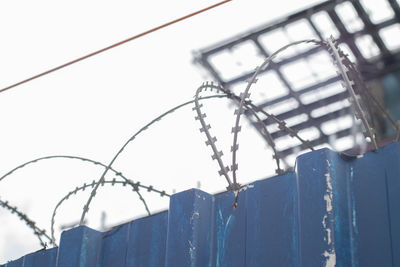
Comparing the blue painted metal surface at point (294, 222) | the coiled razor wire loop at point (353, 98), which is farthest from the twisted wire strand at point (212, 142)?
the coiled razor wire loop at point (353, 98)

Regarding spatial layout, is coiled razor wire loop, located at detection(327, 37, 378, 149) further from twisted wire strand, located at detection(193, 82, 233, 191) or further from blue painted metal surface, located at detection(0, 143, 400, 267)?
twisted wire strand, located at detection(193, 82, 233, 191)

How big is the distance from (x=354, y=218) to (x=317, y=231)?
12.9 inches

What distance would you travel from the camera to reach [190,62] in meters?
19.6

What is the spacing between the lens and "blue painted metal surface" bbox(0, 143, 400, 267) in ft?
17.8

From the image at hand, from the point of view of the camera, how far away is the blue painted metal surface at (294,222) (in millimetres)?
5413

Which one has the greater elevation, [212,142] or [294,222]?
[212,142]

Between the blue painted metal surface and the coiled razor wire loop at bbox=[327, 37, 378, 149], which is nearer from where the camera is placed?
the blue painted metal surface

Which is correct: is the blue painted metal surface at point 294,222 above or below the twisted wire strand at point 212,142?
below

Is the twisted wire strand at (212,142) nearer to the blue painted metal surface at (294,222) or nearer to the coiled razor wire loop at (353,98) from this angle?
the blue painted metal surface at (294,222)

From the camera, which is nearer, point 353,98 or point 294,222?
point 353,98

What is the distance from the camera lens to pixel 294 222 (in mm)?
5832

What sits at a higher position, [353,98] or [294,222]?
[353,98]

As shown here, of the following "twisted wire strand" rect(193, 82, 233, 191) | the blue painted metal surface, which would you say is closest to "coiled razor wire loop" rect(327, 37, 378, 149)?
the blue painted metal surface

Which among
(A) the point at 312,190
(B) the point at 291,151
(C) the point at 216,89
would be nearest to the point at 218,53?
(B) the point at 291,151
